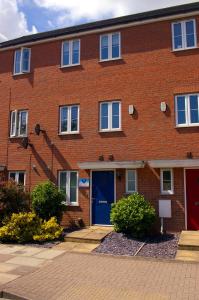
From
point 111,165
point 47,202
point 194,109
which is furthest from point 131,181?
point 194,109

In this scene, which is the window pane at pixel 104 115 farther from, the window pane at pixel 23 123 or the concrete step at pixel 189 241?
the concrete step at pixel 189 241

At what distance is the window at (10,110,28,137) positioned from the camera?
16328 mm

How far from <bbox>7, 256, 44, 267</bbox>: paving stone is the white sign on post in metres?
5.11

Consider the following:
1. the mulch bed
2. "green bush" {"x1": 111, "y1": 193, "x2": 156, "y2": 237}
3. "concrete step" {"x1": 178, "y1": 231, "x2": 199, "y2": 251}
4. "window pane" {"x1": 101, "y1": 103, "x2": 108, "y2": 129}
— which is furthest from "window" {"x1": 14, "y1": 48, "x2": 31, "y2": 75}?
"concrete step" {"x1": 178, "y1": 231, "x2": 199, "y2": 251}

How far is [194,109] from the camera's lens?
13.0m

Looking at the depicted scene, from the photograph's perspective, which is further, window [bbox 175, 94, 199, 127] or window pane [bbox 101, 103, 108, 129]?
window pane [bbox 101, 103, 108, 129]

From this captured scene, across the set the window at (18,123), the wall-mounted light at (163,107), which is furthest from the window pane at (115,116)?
the window at (18,123)

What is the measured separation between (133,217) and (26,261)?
396 cm

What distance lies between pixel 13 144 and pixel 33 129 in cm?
129

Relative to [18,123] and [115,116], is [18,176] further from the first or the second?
[115,116]

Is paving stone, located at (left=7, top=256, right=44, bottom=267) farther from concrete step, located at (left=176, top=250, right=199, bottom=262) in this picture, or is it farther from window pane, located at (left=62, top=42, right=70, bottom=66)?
window pane, located at (left=62, top=42, right=70, bottom=66)

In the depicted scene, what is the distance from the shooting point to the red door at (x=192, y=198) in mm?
12609

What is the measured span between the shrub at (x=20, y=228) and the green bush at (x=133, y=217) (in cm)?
293

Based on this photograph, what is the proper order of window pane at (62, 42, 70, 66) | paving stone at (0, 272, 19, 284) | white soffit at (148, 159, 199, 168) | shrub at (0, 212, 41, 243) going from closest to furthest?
paving stone at (0, 272, 19, 284), shrub at (0, 212, 41, 243), white soffit at (148, 159, 199, 168), window pane at (62, 42, 70, 66)
